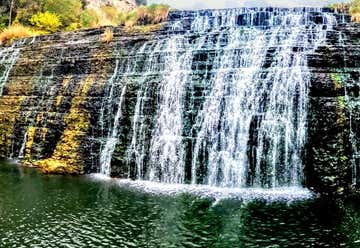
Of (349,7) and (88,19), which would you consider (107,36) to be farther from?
(88,19)

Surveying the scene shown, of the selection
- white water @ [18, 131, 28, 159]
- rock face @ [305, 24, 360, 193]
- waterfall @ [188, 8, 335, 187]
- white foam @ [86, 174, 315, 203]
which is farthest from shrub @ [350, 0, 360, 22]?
white water @ [18, 131, 28, 159]

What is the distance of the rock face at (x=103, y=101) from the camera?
52.3 feet

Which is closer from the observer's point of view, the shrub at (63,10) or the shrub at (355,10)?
the shrub at (355,10)

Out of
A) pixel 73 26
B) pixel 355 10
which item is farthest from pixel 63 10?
pixel 355 10

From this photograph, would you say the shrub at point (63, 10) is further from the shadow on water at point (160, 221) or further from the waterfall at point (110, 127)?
the shadow on water at point (160, 221)

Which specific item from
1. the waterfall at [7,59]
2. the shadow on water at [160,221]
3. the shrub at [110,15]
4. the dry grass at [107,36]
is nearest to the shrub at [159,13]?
the dry grass at [107,36]

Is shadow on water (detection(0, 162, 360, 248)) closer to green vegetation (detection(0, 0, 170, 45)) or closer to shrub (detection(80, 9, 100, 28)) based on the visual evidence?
green vegetation (detection(0, 0, 170, 45))

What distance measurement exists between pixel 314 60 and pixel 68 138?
34.0 ft

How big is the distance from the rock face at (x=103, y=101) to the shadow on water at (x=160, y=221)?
261 cm

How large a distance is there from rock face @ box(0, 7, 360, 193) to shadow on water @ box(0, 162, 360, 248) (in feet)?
8.57

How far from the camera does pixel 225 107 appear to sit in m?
17.9

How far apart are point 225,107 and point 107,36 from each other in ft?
26.2

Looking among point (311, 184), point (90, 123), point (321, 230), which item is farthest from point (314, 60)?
point (90, 123)

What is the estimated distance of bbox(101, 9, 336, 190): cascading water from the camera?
54.5 ft
